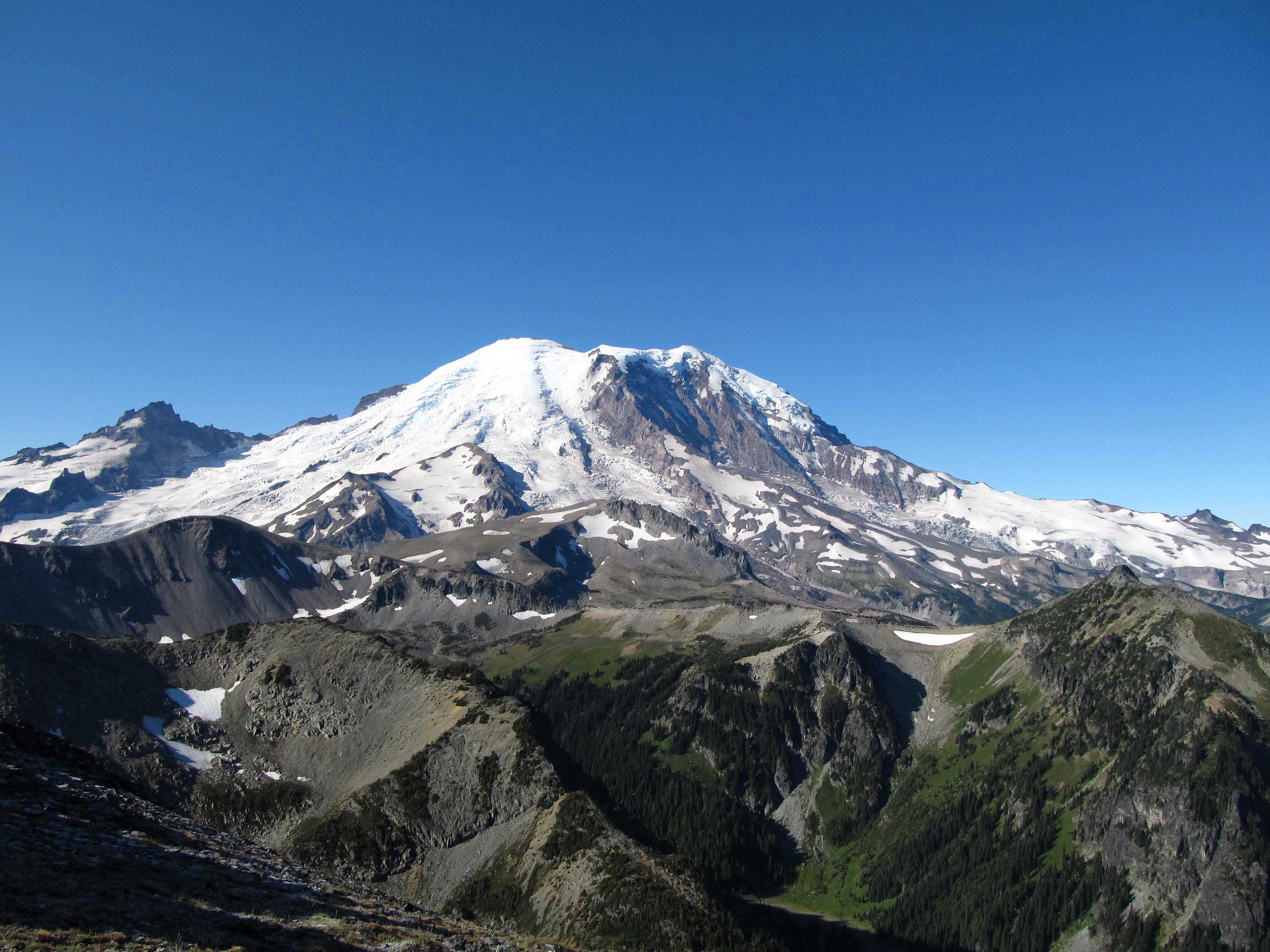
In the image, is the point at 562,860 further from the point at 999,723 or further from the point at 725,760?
the point at 999,723

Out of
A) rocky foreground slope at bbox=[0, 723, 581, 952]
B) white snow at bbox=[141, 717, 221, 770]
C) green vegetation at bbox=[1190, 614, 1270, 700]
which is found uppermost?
green vegetation at bbox=[1190, 614, 1270, 700]

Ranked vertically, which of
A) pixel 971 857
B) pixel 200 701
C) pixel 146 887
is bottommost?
pixel 971 857

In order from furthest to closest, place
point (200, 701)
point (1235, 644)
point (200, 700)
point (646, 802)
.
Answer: point (646, 802), point (1235, 644), point (200, 700), point (200, 701)

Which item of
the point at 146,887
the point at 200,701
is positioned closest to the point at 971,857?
the point at 200,701

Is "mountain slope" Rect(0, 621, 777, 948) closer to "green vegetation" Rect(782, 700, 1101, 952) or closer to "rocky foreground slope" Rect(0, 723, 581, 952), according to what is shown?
"rocky foreground slope" Rect(0, 723, 581, 952)

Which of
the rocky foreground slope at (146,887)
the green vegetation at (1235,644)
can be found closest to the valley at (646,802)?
the rocky foreground slope at (146,887)

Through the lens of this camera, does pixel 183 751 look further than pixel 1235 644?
No

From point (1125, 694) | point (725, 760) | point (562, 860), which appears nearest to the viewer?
point (562, 860)

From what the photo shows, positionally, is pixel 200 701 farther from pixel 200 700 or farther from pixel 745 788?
pixel 745 788

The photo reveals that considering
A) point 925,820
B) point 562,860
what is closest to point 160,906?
point 562,860

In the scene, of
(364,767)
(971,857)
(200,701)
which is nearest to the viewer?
(364,767)

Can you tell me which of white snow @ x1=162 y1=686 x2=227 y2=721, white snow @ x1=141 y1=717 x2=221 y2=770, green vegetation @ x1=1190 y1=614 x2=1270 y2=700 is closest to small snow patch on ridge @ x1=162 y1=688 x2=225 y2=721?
white snow @ x1=162 y1=686 x2=227 y2=721
